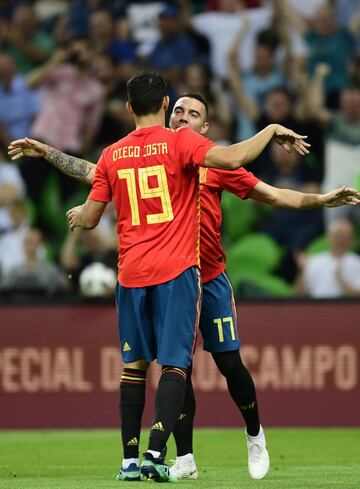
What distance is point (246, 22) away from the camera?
1647 cm

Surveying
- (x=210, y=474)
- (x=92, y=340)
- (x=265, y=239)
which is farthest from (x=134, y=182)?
(x=265, y=239)

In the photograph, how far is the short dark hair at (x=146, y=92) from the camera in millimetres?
7340

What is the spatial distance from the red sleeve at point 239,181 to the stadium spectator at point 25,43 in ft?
31.2

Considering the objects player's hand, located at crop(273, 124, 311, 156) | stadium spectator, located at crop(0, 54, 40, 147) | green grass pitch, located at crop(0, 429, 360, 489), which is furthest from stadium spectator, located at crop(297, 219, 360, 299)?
player's hand, located at crop(273, 124, 311, 156)

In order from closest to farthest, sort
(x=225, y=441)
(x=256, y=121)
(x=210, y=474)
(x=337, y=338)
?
(x=210, y=474) → (x=225, y=441) → (x=337, y=338) → (x=256, y=121)

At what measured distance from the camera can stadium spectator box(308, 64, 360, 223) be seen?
15.1 m

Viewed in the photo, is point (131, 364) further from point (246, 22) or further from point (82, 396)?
point (246, 22)

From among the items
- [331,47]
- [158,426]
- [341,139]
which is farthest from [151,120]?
[331,47]

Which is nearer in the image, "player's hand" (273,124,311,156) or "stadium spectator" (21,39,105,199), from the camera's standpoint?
"player's hand" (273,124,311,156)

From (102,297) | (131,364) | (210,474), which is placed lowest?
(210,474)

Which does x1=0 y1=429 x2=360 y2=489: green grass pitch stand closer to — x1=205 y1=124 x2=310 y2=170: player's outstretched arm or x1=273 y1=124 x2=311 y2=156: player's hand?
x1=205 y1=124 x2=310 y2=170: player's outstretched arm

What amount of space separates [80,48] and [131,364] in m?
9.16

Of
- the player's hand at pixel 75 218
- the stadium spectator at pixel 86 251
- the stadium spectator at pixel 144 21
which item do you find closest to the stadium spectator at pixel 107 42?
the stadium spectator at pixel 144 21

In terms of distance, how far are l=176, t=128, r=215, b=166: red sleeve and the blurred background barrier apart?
6026mm
